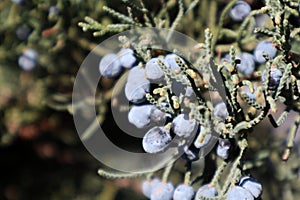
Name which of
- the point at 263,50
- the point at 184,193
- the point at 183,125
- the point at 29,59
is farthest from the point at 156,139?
the point at 29,59

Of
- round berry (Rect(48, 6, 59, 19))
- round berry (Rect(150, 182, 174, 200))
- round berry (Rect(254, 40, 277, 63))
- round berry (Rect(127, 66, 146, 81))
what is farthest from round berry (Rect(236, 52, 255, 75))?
round berry (Rect(48, 6, 59, 19))

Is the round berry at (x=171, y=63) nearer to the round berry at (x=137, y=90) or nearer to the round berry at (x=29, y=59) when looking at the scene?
the round berry at (x=137, y=90)

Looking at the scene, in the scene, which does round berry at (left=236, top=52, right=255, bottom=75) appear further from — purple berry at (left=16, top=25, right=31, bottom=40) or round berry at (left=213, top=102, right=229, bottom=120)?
purple berry at (left=16, top=25, right=31, bottom=40)

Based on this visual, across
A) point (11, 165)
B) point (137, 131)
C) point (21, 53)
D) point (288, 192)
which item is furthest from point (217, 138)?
point (11, 165)

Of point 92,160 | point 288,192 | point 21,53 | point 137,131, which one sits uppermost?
point 137,131

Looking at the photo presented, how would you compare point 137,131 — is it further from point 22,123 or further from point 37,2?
point 22,123

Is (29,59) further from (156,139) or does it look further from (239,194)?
(239,194)
